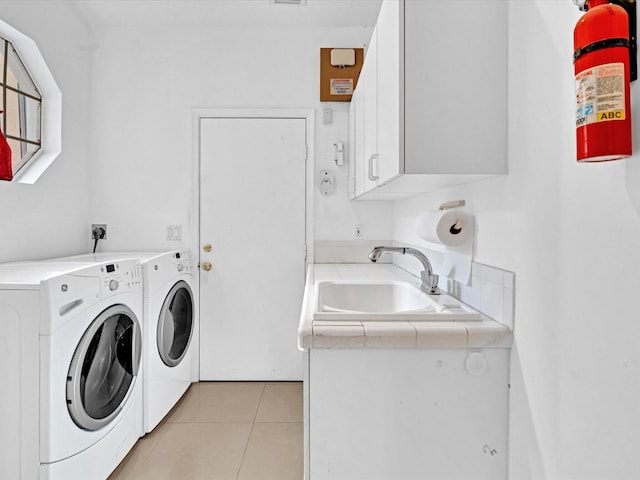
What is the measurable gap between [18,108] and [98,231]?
910mm

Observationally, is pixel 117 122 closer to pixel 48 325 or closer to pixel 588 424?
pixel 48 325

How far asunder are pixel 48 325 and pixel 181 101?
1.94 m

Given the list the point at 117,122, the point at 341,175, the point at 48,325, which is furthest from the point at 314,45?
the point at 48,325

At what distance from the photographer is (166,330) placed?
93.7 inches

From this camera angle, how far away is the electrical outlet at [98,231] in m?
2.83

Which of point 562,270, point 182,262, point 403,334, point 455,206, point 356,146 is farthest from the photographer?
point 182,262

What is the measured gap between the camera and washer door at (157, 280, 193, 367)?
2.33 meters

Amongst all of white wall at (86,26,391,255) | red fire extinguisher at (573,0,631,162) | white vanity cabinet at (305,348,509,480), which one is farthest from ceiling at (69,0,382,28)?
white vanity cabinet at (305,348,509,480)

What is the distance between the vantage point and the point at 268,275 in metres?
2.86

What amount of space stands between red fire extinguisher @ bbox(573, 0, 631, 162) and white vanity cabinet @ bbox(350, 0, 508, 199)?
0.47 meters

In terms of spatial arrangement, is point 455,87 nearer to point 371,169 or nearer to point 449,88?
point 449,88

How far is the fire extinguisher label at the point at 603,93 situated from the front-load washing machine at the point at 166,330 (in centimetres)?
205

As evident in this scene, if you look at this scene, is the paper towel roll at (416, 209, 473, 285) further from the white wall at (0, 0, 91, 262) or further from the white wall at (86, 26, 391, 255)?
the white wall at (0, 0, 91, 262)

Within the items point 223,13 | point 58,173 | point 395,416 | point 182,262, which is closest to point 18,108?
point 58,173
